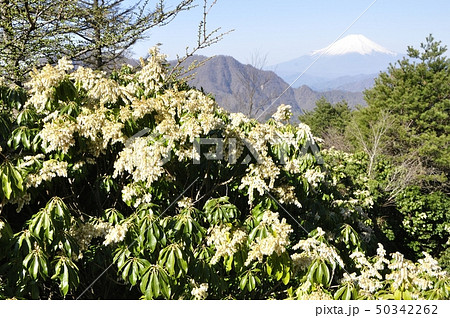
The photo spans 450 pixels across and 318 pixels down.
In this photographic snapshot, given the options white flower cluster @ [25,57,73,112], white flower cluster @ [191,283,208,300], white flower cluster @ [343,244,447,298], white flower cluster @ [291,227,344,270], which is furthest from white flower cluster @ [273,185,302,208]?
white flower cluster @ [25,57,73,112]

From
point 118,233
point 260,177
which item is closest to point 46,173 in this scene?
point 118,233

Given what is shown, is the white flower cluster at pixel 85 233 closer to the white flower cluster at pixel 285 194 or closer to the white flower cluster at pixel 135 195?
the white flower cluster at pixel 135 195

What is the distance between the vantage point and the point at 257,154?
3271 millimetres

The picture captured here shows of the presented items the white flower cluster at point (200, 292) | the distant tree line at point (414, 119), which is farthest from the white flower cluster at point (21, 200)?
the distant tree line at point (414, 119)

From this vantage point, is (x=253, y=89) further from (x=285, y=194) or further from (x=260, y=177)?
(x=260, y=177)

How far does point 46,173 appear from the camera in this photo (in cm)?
281

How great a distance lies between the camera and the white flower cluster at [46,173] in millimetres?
2773

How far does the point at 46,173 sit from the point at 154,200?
39.1 inches

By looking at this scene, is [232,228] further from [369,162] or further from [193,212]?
[369,162]

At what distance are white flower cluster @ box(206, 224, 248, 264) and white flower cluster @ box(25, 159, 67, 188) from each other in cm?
118

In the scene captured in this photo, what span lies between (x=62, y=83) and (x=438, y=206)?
13466mm

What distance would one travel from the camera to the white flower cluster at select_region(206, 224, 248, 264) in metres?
2.86

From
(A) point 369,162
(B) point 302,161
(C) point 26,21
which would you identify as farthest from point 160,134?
(A) point 369,162

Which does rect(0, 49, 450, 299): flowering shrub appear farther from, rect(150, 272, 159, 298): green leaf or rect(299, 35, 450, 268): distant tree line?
rect(299, 35, 450, 268): distant tree line
